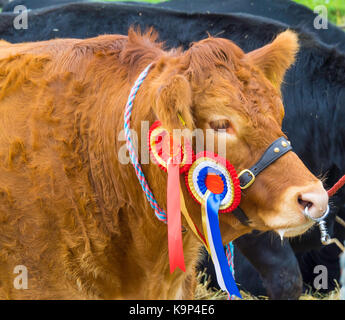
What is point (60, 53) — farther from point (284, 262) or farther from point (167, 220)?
point (284, 262)

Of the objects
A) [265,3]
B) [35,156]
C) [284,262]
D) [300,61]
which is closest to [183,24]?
[300,61]

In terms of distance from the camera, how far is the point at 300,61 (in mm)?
4445

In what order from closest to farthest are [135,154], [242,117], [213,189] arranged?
[242,117], [213,189], [135,154]

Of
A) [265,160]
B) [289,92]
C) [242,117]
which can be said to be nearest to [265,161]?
[265,160]

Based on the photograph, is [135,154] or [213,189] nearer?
[213,189]

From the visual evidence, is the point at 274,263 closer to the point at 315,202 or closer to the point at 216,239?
the point at 216,239

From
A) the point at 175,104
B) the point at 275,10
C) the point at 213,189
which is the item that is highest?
the point at 275,10

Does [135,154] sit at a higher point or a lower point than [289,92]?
lower

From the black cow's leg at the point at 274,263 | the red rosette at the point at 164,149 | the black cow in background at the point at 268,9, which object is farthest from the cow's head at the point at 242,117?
the black cow in background at the point at 268,9

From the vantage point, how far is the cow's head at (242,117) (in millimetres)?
2229

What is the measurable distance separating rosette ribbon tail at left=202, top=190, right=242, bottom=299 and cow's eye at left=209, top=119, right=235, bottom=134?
26cm

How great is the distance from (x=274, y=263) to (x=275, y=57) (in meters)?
1.82

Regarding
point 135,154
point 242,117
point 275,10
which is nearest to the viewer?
point 242,117

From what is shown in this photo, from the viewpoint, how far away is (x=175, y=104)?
7.32 feet
